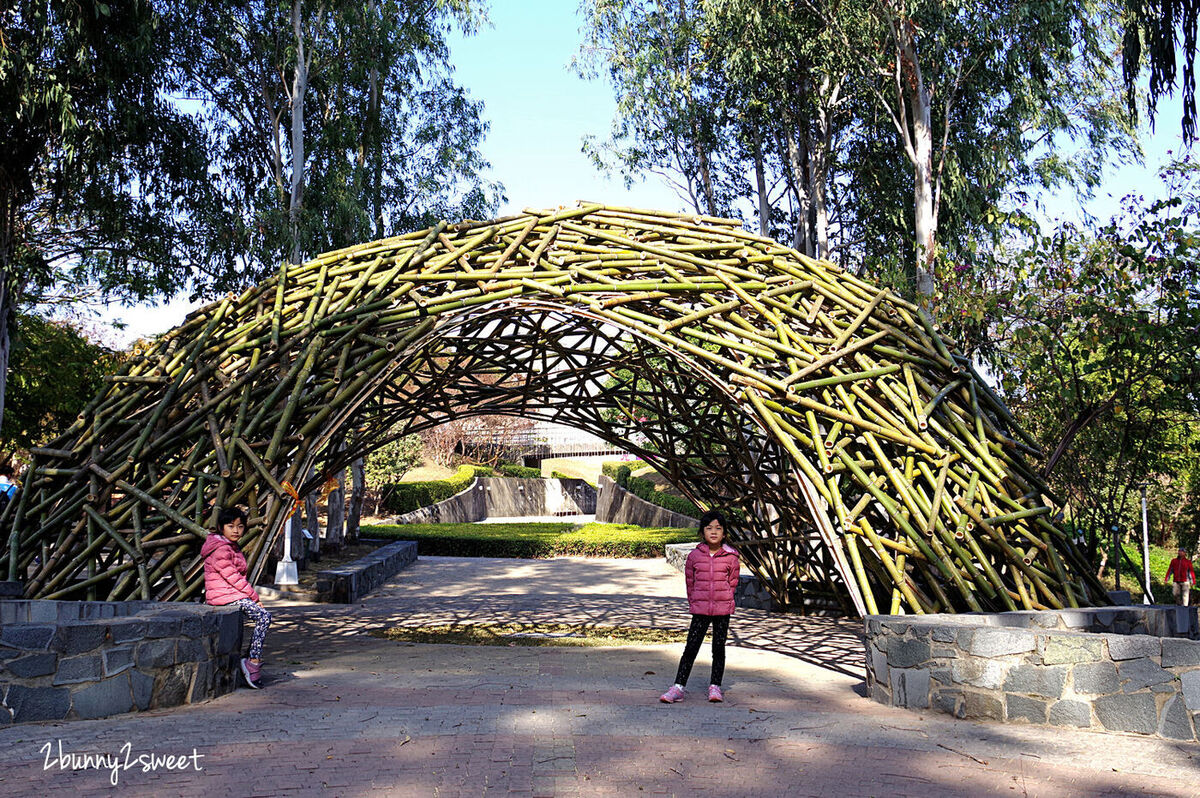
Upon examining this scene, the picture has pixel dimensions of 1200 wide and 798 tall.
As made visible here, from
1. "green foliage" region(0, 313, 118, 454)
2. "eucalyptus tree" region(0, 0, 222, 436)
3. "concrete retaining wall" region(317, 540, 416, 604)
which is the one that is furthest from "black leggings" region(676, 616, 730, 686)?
"green foliage" region(0, 313, 118, 454)

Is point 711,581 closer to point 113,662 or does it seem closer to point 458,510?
point 113,662

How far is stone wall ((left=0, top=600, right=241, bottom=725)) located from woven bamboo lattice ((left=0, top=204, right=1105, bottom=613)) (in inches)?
33.6

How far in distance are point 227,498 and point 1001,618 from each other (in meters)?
5.57

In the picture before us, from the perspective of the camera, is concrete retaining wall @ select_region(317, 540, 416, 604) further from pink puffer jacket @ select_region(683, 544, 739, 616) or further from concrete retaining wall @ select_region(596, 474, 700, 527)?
concrete retaining wall @ select_region(596, 474, 700, 527)

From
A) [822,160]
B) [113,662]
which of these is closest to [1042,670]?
[113,662]

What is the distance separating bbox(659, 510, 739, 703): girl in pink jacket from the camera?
6270mm

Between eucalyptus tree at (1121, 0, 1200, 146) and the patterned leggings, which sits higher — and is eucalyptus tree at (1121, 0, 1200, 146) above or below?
above

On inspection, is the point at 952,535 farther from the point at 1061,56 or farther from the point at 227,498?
the point at 1061,56

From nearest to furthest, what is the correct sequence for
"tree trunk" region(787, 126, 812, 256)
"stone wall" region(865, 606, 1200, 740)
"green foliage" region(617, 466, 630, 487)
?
"stone wall" region(865, 606, 1200, 740) < "tree trunk" region(787, 126, 812, 256) < "green foliage" region(617, 466, 630, 487)

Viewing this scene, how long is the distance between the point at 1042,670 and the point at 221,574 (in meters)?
5.41

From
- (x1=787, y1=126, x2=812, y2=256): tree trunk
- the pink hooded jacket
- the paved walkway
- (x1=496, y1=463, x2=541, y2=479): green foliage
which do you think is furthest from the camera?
(x1=496, y1=463, x2=541, y2=479): green foliage

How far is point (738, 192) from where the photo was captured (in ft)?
65.6

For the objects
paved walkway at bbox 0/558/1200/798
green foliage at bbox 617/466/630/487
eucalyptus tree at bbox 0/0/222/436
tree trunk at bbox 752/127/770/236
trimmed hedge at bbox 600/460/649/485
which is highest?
tree trunk at bbox 752/127/770/236

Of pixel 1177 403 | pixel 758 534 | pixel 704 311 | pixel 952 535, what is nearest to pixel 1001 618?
pixel 952 535
